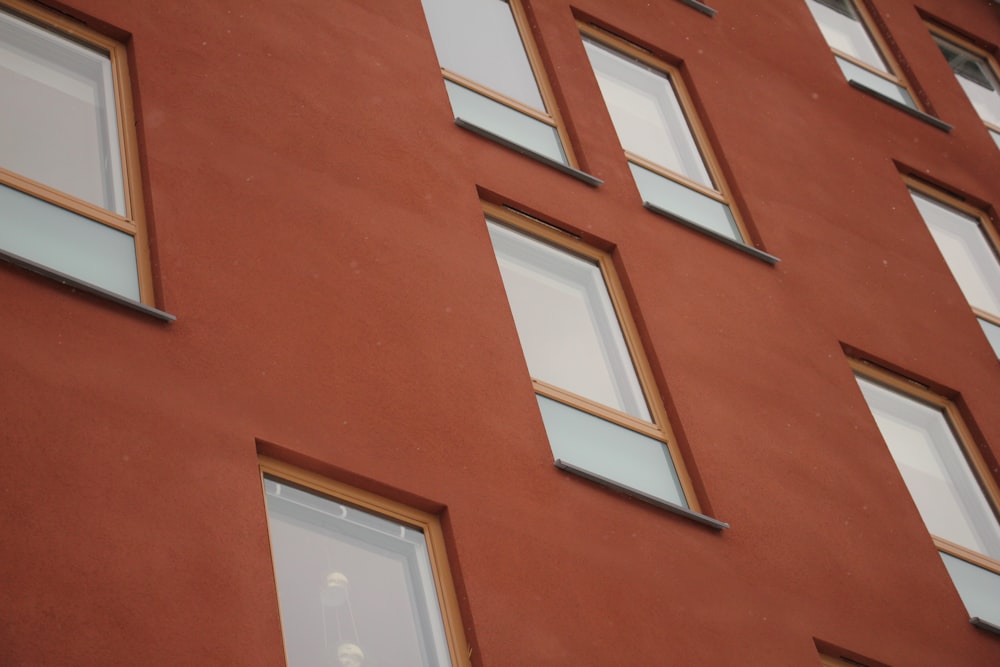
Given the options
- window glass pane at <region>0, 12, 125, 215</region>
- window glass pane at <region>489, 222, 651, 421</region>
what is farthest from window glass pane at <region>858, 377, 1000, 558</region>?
window glass pane at <region>0, 12, 125, 215</region>

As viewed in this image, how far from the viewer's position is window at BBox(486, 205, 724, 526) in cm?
852

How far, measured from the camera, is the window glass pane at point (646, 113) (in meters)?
11.8

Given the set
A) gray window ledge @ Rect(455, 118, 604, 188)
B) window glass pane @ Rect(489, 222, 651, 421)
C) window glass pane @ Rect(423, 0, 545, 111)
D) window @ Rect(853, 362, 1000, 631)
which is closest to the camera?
window glass pane @ Rect(489, 222, 651, 421)

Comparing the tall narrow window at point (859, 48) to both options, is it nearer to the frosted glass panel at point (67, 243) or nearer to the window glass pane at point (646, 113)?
the window glass pane at point (646, 113)

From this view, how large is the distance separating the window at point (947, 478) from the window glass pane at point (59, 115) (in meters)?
6.09

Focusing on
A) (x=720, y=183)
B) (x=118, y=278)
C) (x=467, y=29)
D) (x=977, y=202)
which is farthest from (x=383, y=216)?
(x=977, y=202)

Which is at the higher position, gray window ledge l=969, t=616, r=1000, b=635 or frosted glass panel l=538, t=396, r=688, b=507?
frosted glass panel l=538, t=396, r=688, b=507

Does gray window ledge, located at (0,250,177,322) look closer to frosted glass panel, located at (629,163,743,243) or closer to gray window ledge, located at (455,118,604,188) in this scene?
gray window ledge, located at (455,118,604,188)

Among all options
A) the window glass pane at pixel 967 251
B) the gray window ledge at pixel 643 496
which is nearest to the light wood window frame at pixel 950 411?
the window glass pane at pixel 967 251

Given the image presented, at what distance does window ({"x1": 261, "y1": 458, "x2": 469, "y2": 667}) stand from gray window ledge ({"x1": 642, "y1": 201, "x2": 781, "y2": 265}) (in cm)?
410

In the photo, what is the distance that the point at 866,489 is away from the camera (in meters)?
9.59

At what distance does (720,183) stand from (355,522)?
588 cm

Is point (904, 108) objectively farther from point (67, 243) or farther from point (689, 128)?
point (67, 243)

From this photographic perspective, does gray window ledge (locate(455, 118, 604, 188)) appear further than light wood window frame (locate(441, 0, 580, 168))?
No
